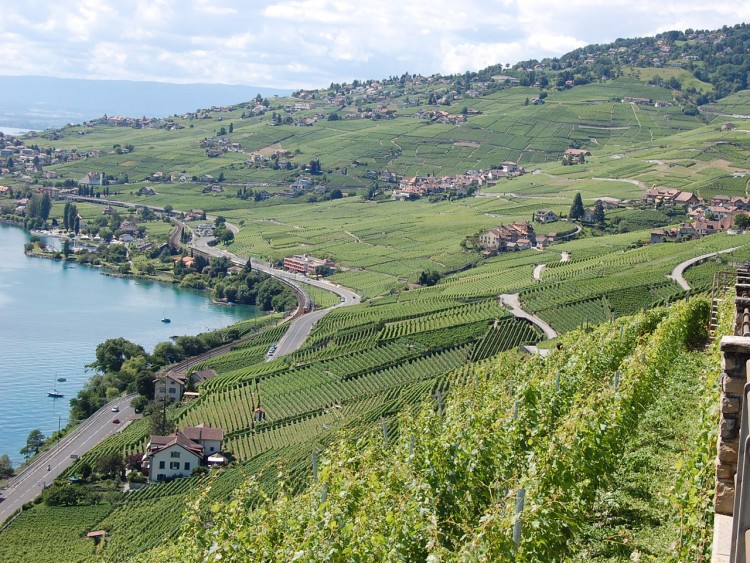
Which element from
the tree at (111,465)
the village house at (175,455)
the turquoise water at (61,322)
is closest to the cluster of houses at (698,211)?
the turquoise water at (61,322)

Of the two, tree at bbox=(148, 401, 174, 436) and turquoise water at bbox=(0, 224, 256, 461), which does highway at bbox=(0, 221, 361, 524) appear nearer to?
turquoise water at bbox=(0, 224, 256, 461)

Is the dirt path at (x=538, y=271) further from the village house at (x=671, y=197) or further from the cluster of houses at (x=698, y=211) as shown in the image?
the village house at (x=671, y=197)

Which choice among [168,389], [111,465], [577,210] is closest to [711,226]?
[577,210]

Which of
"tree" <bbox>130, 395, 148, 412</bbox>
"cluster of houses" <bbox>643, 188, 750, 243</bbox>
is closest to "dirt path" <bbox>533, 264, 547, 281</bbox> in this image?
"cluster of houses" <bbox>643, 188, 750, 243</bbox>

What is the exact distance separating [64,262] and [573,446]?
7482cm

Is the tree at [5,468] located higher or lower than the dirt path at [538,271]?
lower

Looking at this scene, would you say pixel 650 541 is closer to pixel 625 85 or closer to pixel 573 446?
pixel 573 446

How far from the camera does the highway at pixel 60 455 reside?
2912cm

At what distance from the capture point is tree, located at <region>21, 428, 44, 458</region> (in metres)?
33.7

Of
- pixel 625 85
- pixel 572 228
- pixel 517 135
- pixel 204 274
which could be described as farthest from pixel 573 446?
pixel 625 85

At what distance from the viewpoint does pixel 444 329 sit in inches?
1556

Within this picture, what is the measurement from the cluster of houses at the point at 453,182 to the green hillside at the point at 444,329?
156 cm

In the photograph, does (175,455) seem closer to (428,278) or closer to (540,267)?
(540,267)

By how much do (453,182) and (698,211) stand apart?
35.8 meters
